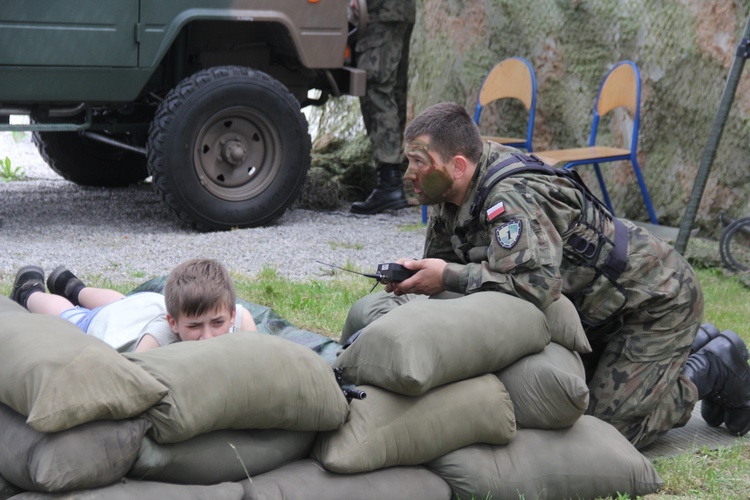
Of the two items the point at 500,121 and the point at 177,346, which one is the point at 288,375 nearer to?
the point at 177,346

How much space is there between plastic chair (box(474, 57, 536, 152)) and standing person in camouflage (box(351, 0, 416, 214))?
2.85ft

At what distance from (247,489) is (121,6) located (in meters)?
4.55

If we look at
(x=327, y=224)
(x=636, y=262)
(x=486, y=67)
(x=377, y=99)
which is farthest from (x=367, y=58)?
(x=636, y=262)

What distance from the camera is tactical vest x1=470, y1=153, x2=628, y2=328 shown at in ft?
10.7

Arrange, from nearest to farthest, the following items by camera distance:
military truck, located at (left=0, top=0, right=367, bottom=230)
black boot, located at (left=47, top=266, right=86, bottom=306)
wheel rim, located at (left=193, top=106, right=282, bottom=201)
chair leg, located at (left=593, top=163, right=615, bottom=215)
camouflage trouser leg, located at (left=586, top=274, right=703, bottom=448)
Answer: camouflage trouser leg, located at (left=586, top=274, right=703, bottom=448) → black boot, located at (left=47, top=266, right=86, bottom=306) → military truck, located at (left=0, top=0, right=367, bottom=230) → chair leg, located at (left=593, top=163, right=615, bottom=215) → wheel rim, located at (left=193, top=106, right=282, bottom=201)

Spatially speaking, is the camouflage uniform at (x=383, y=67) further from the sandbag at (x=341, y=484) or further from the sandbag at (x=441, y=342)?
the sandbag at (x=341, y=484)

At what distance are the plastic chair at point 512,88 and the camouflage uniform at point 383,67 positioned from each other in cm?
86

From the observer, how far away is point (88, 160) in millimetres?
8266

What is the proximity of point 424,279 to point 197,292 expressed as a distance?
2.32ft

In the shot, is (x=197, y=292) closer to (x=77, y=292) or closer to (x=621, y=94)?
(x=77, y=292)

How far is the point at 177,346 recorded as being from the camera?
253 cm

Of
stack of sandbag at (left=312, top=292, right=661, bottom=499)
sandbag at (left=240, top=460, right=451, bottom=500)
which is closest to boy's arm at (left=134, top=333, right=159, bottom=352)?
stack of sandbag at (left=312, top=292, right=661, bottom=499)

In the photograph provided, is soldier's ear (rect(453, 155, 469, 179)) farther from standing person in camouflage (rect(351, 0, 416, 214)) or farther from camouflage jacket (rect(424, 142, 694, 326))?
standing person in camouflage (rect(351, 0, 416, 214))

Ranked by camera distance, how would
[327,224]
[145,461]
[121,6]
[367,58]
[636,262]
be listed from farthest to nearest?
1. [367,58]
2. [327,224]
3. [121,6]
4. [636,262]
5. [145,461]
